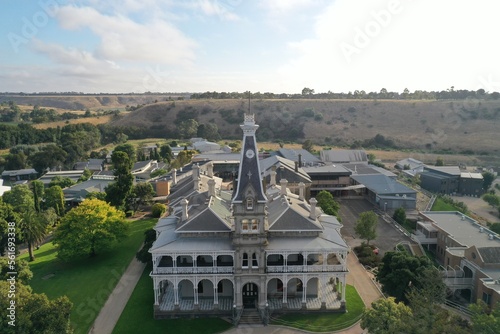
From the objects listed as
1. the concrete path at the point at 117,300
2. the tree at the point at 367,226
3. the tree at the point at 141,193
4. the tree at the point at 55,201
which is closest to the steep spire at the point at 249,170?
the concrete path at the point at 117,300

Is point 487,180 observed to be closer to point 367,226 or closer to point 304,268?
Answer: point 367,226

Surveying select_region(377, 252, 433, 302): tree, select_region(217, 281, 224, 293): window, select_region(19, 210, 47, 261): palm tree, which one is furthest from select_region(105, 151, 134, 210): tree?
select_region(377, 252, 433, 302): tree

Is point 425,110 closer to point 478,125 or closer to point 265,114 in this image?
point 478,125

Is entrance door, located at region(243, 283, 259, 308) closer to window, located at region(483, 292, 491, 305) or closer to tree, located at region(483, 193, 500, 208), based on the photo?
window, located at region(483, 292, 491, 305)

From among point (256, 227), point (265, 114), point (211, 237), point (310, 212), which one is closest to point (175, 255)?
point (211, 237)

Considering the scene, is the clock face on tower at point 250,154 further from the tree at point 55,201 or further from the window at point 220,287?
the tree at point 55,201

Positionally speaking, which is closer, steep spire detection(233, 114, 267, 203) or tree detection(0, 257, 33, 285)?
steep spire detection(233, 114, 267, 203)
